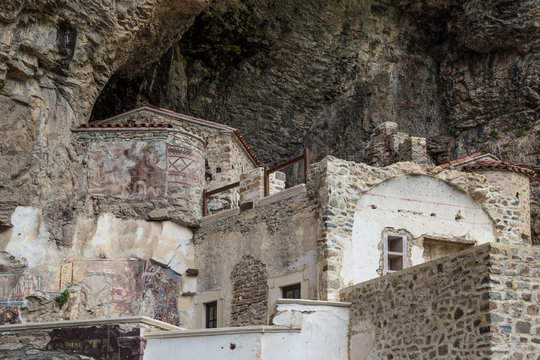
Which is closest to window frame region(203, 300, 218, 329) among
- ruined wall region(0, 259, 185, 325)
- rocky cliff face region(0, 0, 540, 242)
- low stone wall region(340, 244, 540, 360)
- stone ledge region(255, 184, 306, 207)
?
ruined wall region(0, 259, 185, 325)

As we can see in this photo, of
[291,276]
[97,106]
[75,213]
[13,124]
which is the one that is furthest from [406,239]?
[97,106]

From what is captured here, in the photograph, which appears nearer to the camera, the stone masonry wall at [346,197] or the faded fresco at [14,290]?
the stone masonry wall at [346,197]

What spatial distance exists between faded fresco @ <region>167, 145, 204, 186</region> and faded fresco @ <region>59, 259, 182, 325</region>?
7.49 ft

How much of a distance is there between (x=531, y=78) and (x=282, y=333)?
1875 cm

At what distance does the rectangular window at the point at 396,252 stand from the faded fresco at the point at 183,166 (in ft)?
18.9

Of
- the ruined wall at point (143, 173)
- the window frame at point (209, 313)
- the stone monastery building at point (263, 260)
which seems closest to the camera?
the stone monastery building at point (263, 260)

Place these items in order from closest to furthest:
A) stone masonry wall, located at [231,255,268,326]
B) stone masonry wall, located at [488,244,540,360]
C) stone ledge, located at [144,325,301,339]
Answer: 1. stone masonry wall, located at [488,244,540,360]
2. stone ledge, located at [144,325,301,339]
3. stone masonry wall, located at [231,255,268,326]

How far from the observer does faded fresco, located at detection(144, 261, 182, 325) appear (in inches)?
764

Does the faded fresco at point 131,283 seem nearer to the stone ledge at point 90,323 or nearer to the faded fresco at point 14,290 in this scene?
the faded fresco at point 14,290

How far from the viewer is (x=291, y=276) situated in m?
17.5

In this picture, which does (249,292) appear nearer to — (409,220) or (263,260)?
(263,260)

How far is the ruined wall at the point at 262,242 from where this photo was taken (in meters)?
17.3

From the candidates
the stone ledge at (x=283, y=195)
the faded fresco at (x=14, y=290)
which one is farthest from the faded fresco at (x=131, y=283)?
the stone ledge at (x=283, y=195)

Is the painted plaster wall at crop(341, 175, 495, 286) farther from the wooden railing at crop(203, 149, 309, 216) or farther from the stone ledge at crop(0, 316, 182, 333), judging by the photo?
the stone ledge at crop(0, 316, 182, 333)
